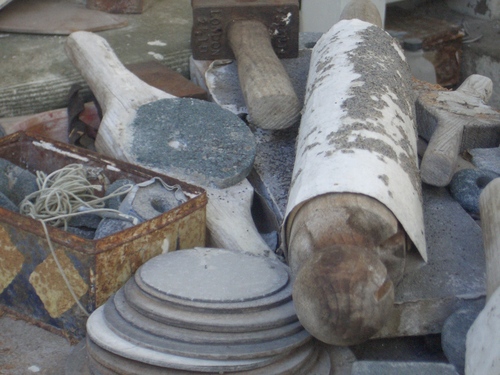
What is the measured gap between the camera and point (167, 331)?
180 centimetres

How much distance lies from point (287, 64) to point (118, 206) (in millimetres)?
1439

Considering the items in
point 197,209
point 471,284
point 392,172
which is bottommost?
point 471,284

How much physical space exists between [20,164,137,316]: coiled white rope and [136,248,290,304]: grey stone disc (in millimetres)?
196

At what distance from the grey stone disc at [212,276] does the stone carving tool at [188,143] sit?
302 millimetres

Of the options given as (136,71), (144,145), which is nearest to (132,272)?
(144,145)

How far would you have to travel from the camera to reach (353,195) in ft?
6.42

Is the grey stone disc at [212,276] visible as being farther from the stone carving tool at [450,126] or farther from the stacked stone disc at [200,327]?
the stone carving tool at [450,126]

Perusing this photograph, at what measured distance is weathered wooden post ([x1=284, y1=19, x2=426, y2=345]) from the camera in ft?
5.69

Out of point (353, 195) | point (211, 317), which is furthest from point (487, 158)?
point (211, 317)

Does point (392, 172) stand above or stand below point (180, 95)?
above

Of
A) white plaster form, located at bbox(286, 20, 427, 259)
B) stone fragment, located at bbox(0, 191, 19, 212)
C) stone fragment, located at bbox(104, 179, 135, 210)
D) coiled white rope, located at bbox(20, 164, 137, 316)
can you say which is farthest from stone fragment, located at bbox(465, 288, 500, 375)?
stone fragment, located at bbox(0, 191, 19, 212)

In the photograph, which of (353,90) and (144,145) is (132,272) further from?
(353,90)

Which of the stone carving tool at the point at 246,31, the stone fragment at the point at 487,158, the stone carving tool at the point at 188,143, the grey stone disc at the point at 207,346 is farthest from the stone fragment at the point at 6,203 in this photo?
the stone fragment at the point at 487,158

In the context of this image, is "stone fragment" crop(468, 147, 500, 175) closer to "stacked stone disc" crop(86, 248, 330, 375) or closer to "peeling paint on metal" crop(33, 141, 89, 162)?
"stacked stone disc" crop(86, 248, 330, 375)
